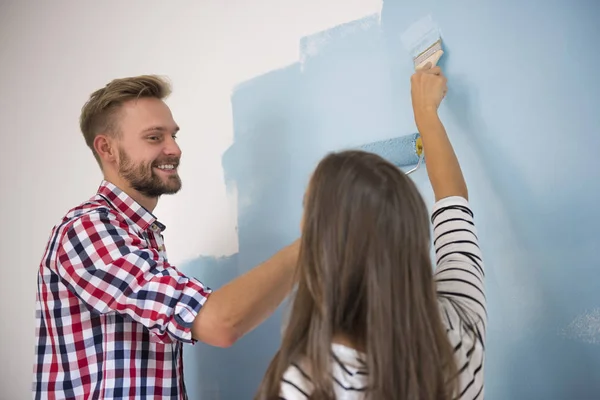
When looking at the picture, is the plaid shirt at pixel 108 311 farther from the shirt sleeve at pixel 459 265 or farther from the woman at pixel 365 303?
the shirt sleeve at pixel 459 265

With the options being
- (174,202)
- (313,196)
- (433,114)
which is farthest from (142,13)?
(313,196)

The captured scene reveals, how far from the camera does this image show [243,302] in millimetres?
846

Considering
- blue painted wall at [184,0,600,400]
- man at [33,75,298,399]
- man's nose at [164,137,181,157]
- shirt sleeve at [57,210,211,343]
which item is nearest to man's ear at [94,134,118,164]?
man at [33,75,298,399]

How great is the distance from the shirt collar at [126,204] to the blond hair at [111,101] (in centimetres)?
13

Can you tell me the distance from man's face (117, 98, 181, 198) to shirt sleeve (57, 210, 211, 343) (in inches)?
7.1

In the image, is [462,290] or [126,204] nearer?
[462,290]

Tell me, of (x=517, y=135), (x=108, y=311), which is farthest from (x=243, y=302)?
(x=517, y=135)

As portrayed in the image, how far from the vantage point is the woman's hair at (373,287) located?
0.62 m

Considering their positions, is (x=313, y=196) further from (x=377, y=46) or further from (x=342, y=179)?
(x=377, y=46)

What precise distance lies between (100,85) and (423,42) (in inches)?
41.6

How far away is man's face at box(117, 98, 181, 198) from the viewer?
1.14 metres

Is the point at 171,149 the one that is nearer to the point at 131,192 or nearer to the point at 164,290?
the point at 131,192

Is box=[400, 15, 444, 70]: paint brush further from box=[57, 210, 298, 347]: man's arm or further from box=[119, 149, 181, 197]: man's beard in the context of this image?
box=[119, 149, 181, 197]: man's beard

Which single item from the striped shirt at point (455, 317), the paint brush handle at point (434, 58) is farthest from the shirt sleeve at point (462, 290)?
the paint brush handle at point (434, 58)
